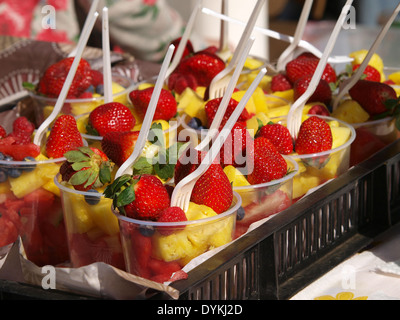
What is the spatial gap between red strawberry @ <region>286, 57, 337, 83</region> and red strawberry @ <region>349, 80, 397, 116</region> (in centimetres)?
14

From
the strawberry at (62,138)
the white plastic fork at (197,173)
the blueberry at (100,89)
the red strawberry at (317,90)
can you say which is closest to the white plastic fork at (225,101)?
the white plastic fork at (197,173)

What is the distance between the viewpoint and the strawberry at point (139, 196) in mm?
870

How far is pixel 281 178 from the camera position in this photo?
3.31ft

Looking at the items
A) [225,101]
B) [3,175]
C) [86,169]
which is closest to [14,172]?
[3,175]

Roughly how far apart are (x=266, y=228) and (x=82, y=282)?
0.29 m

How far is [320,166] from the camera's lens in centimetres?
113

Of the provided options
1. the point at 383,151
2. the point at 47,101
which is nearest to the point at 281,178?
the point at 383,151

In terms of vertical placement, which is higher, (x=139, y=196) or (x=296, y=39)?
(x=296, y=39)

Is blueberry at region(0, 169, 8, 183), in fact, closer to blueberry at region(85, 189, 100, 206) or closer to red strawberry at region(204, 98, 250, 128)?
blueberry at region(85, 189, 100, 206)

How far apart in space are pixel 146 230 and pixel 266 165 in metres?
0.23

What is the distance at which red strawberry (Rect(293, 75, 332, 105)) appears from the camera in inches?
52.4

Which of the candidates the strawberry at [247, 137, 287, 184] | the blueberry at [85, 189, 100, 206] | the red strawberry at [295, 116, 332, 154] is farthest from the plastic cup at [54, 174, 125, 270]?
the red strawberry at [295, 116, 332, 154]

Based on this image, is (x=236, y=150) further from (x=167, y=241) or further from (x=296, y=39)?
(x=296, y=39)
